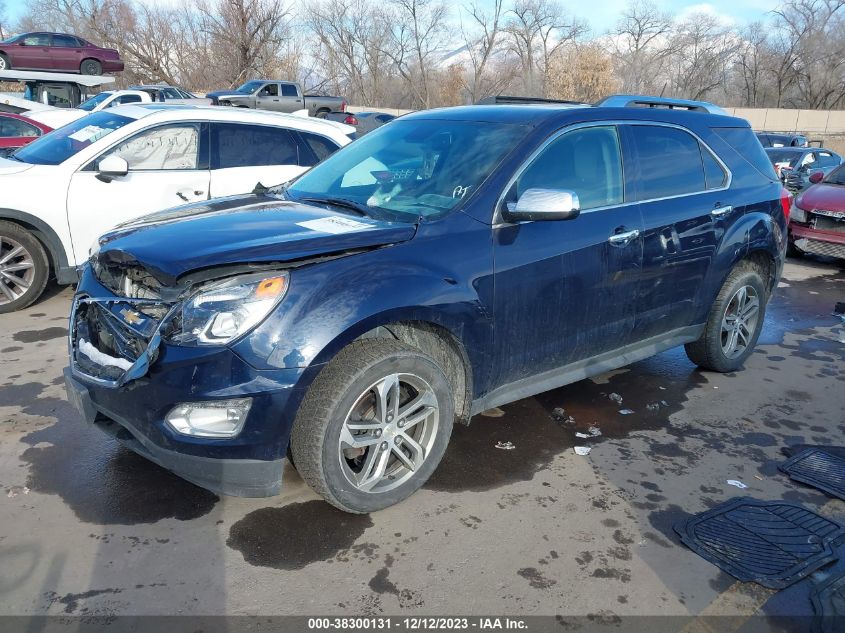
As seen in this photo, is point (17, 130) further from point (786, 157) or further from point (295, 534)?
point (786, 157)

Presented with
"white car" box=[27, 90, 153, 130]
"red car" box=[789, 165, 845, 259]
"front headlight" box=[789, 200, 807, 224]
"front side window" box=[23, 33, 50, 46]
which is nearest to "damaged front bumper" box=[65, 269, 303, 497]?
"red car" box=[789, 165, 845, 259]

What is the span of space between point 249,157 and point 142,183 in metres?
1.08

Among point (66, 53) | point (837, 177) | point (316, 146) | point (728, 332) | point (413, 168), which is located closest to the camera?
point (413, 168)

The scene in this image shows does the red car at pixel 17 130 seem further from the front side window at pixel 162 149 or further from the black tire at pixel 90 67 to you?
the black tire at pixel 90 67

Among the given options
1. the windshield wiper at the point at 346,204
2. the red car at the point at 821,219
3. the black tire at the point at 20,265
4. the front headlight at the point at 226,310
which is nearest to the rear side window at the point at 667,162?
the windshield wiper at the point at 346,204

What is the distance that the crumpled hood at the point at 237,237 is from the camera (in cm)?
286

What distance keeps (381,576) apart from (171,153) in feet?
16.5

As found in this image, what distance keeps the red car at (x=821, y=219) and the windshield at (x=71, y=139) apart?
8836 millimetres

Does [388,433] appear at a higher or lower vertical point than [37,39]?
lower

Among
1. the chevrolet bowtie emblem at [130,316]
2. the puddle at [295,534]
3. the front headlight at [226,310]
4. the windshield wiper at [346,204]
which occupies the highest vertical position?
the windshield wiper at [346,204]

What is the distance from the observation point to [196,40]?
44.8 metres

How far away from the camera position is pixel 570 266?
369cm

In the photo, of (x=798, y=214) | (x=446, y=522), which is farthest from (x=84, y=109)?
(x=446, y=522)

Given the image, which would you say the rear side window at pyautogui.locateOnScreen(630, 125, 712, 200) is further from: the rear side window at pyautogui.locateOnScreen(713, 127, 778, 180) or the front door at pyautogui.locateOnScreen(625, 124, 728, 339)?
the rear side window at pyautogui.locateOnScreen(713, 127, 778, 180)
